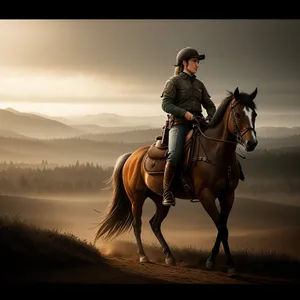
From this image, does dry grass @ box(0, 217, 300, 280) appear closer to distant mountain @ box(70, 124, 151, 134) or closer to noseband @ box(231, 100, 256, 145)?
distant mountain @ box(70, 124, 151, 134)

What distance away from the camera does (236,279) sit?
8039 mm

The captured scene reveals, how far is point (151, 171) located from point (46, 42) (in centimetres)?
246

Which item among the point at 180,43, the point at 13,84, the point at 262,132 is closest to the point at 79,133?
the point at 13,84

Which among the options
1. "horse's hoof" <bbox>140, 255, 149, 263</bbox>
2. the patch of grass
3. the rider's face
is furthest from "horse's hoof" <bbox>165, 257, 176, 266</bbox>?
the rider's face

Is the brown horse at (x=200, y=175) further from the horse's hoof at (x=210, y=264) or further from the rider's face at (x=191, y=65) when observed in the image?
the rider's face at (x=191, y=65)

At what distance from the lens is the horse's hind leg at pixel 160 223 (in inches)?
343

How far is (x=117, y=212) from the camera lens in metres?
9.10

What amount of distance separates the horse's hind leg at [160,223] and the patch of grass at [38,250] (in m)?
0.77

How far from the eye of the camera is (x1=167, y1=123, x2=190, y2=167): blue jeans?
825 cm

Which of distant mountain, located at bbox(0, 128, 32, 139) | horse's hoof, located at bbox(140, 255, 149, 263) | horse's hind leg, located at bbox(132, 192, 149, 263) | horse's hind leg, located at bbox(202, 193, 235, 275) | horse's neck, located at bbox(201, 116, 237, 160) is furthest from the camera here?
distant mountain, located at bbox(0, 128, 32, 139)

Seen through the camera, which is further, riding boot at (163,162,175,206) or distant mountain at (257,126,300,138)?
distant mountain at (257,126,300,138)

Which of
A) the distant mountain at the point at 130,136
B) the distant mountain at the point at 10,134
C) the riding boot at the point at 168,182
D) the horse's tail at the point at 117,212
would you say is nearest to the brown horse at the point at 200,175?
the horse's tail at the point at 117,212

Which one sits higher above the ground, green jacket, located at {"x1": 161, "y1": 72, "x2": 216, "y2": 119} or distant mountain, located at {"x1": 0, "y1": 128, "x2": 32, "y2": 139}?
green jacket, located at {"x1": 161, "y1": 72, "x2": 216, "y2": 119}

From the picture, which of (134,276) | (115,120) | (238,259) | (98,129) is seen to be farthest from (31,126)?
(238,259)
